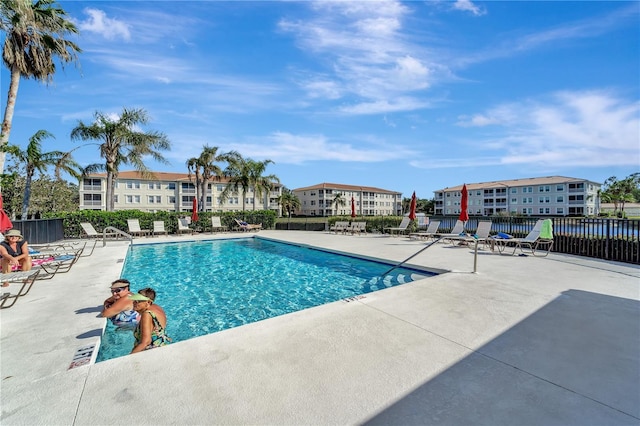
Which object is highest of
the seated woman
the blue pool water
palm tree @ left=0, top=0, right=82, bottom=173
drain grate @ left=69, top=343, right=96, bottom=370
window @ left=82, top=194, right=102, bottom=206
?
palm tree @ left=0, top=0, right=82, bottom=173

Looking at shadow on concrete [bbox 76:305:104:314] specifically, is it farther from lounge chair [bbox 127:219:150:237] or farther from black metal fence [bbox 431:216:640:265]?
lounge chair [bbox 127:219:150:237]

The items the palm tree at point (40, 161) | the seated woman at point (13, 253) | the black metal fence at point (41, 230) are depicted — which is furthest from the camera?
the palm tree at point (40, 161)

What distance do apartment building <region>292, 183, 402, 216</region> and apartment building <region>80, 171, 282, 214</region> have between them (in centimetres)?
1816

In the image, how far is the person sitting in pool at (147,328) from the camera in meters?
3.23

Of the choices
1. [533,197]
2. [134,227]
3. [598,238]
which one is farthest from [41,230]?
[533,197]

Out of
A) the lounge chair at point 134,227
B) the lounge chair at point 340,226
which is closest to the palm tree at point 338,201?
the lounge chair at point 340,226

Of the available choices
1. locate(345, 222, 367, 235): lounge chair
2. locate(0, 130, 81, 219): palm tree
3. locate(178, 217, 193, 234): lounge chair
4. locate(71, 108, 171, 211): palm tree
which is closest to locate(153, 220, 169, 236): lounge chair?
locate(178, 217, 193, 234): lounge chair

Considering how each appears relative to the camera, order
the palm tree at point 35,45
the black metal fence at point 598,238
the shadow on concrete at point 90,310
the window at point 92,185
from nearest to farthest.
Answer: the shadow on concrete at point 90,310
the black metal fence at point 598,238
the palm tree at point 35,45
the window at point 92,185

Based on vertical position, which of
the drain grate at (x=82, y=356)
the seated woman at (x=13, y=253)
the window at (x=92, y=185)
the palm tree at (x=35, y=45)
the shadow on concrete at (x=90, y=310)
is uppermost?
the palm tree at (x=35, y=45)

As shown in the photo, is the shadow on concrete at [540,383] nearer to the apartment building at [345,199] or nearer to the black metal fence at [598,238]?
the black metal fence at [598,238]

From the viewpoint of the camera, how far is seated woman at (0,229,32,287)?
18.0 feet

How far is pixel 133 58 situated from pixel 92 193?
44447 mm

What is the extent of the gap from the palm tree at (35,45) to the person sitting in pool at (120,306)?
10.1m

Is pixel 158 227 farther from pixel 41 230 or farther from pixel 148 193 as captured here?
pixel 148 193
